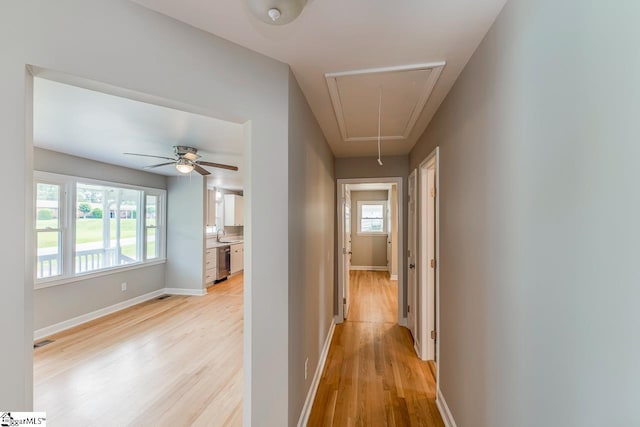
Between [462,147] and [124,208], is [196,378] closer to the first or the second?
[462,147]

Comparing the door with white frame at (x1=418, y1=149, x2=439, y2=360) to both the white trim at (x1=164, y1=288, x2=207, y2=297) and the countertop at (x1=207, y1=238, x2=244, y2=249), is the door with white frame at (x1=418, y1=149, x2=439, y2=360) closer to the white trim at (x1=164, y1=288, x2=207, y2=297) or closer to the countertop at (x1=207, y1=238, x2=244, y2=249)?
the white trim at (x1=164, y1=288, x2=207, y2=297)

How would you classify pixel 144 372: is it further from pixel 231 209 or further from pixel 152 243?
pixel 231 209

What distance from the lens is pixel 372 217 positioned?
814 centimetres

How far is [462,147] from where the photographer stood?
171 cm

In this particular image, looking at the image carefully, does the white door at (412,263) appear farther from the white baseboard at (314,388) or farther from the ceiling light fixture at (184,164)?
the ceiling light fixture at (184,164)

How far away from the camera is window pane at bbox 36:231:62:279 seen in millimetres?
3494

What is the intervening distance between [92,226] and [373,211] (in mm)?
6523

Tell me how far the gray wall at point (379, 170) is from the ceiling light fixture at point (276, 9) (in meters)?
2.97

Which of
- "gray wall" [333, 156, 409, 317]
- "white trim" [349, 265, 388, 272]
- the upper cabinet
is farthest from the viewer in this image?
"white trim" [349, 265, 388, 272]

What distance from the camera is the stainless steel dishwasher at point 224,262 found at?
636 cm

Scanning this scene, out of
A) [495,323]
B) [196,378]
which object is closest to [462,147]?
[495,323]

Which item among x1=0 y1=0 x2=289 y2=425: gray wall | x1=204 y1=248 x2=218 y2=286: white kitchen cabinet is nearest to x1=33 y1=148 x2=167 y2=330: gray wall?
x1=204 y1=248 x2=218 y2=286: white kitchen cabinet

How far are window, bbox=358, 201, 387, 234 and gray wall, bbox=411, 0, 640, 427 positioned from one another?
656 cm

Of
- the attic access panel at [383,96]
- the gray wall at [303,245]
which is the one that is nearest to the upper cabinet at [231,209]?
the gray wall at [303,245]
